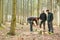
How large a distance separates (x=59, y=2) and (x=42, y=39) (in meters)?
16.2

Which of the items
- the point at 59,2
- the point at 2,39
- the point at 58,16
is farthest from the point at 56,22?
the point at 2,39

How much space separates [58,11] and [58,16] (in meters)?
1.55

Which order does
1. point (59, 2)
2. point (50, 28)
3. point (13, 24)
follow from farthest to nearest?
1. point (59, 2)
2. point (50, 28)
3. point (13, 24)

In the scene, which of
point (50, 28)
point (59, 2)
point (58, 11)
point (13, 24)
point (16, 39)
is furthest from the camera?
point (58, 11)

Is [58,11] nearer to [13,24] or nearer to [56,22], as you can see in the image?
[56,22]

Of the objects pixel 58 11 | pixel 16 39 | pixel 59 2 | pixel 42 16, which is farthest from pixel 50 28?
pixel 58 11

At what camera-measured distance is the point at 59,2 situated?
26828 millimetres

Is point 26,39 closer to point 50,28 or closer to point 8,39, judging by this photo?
point 8,39

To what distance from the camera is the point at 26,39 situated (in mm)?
11453

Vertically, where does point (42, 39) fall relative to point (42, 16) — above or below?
below

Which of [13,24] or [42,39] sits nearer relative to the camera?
[42,39]

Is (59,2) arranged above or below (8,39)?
above

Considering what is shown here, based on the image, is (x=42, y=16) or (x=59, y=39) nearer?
(x=59, y=39)

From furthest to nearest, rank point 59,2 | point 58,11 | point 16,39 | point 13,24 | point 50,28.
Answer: point 58,11, point 59,2, point 50,28, point 13,24, point 16,39
